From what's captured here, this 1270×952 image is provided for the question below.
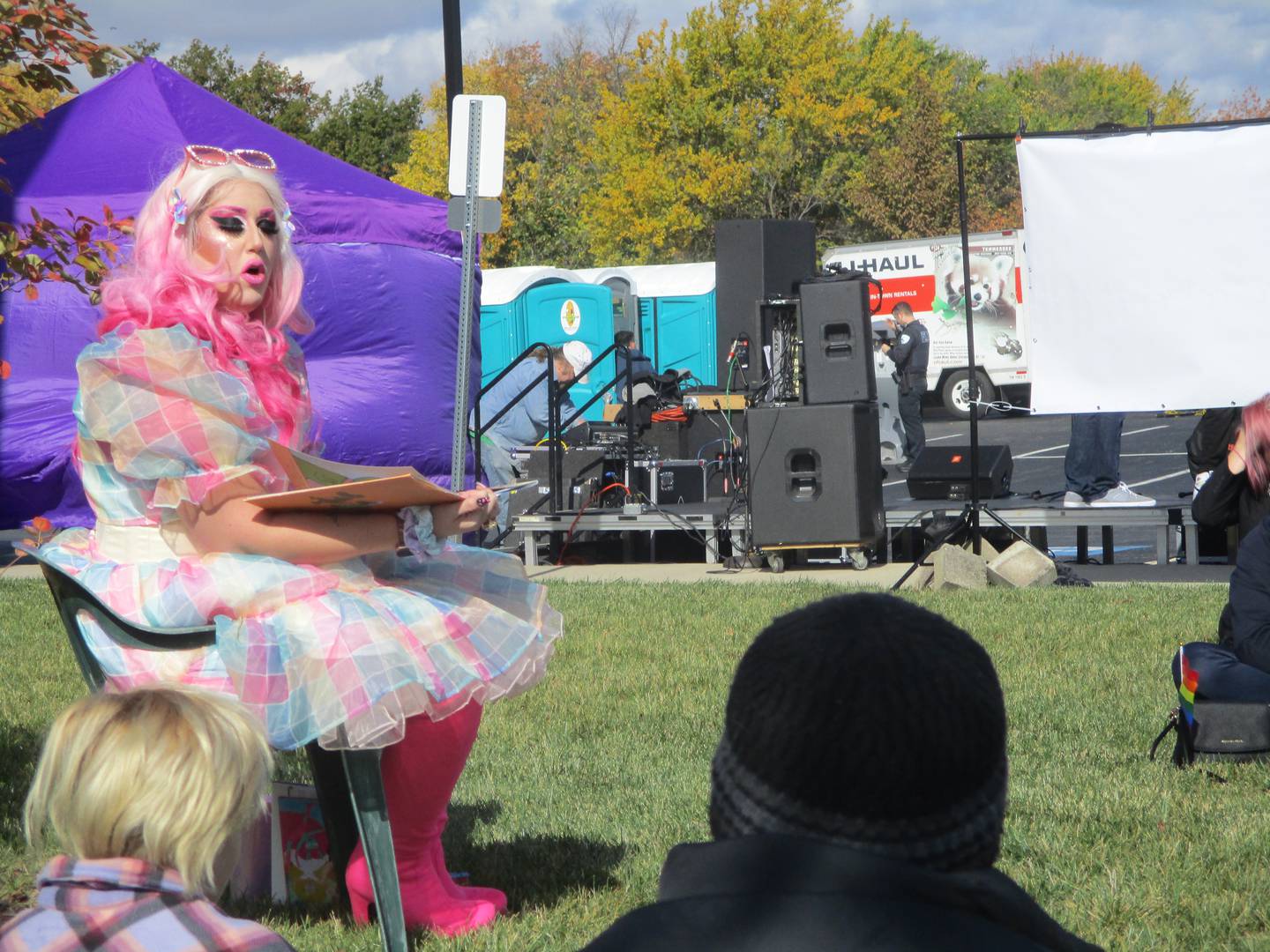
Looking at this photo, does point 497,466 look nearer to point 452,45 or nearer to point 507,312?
point 452,45

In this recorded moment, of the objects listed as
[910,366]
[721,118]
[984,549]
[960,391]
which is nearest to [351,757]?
[984,549]

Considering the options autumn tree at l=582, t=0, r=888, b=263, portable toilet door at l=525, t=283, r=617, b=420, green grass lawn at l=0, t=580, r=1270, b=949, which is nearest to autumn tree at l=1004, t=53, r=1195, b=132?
autumn tree at l=582, t=0, r=888, b=263

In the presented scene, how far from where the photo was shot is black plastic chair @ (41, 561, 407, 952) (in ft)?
9.11

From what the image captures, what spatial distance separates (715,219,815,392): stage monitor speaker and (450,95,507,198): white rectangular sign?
27.0ft

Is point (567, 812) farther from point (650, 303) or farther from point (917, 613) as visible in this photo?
point (650, 303)

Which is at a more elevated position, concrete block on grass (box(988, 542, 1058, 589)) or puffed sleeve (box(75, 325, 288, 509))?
puffed sleeve (box(75, 325, 288, 509))

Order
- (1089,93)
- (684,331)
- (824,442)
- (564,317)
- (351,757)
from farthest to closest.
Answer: (1089,93)
(684,331)
(564,317)
(824,442)
(351,757)

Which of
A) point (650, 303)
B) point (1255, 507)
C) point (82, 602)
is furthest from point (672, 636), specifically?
point (650, 303)

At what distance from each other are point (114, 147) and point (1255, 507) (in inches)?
300

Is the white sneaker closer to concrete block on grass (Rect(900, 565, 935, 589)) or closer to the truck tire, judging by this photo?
concrete block on grass (Rect(900, 565, 935, 589))

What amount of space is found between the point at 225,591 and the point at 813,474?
7.53m

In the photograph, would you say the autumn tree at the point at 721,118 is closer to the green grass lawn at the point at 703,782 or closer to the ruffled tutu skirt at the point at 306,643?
the green grass lawn at the point at 703,782

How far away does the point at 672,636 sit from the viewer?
7.54m

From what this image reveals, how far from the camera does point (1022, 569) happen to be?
9.30m
